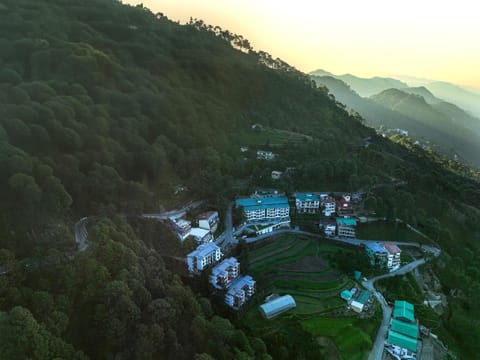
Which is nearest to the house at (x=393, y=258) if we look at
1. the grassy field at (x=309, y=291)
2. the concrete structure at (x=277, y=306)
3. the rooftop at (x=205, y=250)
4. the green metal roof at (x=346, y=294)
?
the grassy field at (x=309, y=291)

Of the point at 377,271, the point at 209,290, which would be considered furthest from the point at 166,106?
the point at 377,271

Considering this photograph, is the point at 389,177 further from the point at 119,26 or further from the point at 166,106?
the point at 119,26

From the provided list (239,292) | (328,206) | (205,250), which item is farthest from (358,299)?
(205,250)

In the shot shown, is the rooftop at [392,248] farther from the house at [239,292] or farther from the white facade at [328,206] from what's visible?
the house at [239,292]

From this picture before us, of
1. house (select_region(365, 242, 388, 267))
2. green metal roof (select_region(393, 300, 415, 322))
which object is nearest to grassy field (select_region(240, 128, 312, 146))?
house (select_region(365, 242, 388, 267))

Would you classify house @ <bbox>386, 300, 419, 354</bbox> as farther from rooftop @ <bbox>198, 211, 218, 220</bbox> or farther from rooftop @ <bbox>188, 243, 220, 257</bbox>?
rooftop @ <bbox>198, 211, 218, 220</bbox>

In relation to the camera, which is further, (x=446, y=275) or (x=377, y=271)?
(x=446, y=275)
